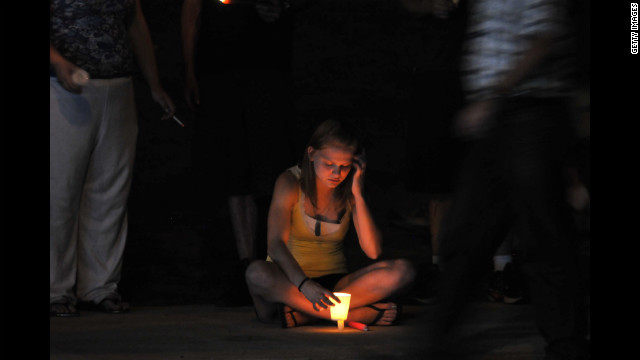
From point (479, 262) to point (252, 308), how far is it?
1.92m

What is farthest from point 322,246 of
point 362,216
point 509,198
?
point 509,198

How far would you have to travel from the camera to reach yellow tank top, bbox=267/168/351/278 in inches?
152

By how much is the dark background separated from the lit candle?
201 cm

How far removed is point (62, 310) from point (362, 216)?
1.26 metres

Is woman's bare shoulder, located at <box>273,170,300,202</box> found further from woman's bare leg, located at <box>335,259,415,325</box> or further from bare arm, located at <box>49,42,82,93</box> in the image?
bare arm, located at <box>49,42,82,93</box>

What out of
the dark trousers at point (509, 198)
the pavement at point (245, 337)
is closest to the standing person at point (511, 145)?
the dark trousers at point (509, 198)

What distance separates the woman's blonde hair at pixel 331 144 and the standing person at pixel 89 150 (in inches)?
32.8

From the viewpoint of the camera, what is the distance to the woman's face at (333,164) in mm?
3588

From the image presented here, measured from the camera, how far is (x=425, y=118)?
468 cm

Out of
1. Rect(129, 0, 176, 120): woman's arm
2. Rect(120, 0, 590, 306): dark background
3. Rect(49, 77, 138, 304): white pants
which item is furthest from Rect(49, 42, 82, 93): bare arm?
Rect(120, 0, 590, 306): dark background

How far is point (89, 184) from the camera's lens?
405 cm

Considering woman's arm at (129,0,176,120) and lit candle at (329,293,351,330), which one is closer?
lit candle at (329,293,351,330)
